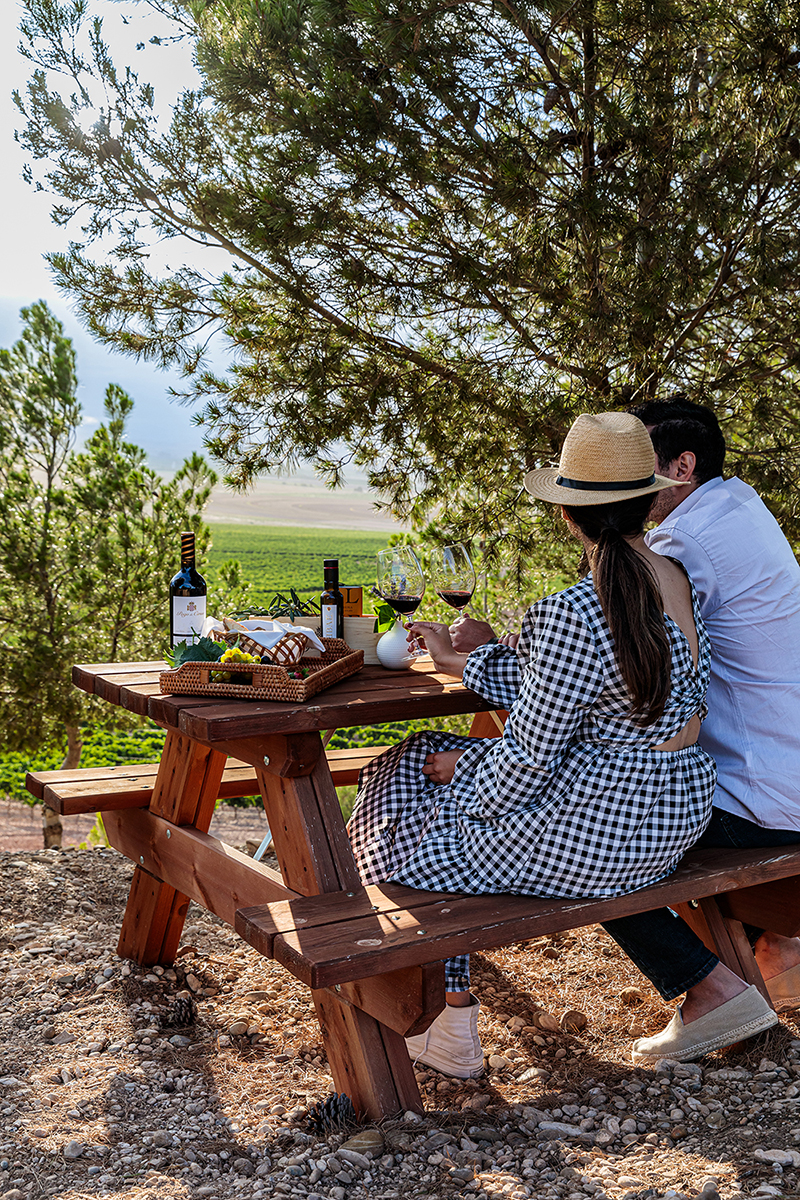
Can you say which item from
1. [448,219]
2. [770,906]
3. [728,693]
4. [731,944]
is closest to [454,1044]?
[731,944]

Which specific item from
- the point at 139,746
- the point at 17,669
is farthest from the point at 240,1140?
the point at 139,746

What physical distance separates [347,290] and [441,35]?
0.82 meters

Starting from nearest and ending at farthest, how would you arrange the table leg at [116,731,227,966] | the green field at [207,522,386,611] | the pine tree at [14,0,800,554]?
1. the table leg at [116,731,227,966]
2. the pine tree at [14,0,800,554]
3. the green field at [207,522,386,611]

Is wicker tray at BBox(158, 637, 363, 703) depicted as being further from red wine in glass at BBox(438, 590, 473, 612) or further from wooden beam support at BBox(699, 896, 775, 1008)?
wooden beam support at BBox(699, 896, 775, 1008)

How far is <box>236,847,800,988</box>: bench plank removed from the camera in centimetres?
179

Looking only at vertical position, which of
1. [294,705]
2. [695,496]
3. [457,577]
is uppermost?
[695,496]

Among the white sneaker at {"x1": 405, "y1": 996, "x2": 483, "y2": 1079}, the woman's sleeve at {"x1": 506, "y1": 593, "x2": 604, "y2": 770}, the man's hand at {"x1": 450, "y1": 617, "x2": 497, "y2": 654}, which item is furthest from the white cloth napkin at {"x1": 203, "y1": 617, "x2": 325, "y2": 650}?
the white sneaker at {"x1": 405, "y1": 996, "x2": 483, "y2": 1079}

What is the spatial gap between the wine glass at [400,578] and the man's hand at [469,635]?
13 cm

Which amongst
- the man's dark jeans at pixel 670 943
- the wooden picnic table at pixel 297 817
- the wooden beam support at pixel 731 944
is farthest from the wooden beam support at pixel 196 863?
the wooden beam support at pixel 731 944

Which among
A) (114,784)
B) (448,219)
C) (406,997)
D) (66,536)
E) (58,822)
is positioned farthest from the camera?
A: (58,822)

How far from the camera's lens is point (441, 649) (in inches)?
96.5

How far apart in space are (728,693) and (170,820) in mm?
1530

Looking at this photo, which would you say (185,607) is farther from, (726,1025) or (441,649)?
(726,1025)

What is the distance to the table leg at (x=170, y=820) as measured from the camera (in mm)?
2812
